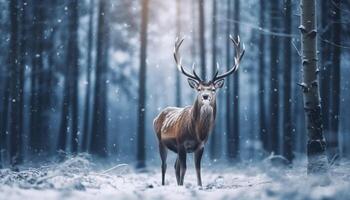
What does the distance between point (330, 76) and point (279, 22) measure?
2.95 meters

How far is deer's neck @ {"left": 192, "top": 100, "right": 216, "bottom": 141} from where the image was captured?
374 inches

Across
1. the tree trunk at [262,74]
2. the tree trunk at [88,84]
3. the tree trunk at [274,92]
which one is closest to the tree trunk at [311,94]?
the tree trunk at [274,92]

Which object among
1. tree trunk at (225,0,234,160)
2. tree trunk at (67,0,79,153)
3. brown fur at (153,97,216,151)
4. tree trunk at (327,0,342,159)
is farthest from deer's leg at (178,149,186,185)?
tree trunk at (67,0,79,153)

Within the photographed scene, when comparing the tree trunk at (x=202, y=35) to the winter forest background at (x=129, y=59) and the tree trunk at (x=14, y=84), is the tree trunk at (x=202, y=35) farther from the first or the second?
the tree trunk at (x=14, y=84)

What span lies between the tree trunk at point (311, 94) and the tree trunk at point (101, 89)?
11969mm

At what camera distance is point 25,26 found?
1900 cm

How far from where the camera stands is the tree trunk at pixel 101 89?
19.9 meters

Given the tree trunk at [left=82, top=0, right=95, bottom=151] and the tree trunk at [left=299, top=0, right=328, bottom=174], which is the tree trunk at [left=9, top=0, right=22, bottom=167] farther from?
the tree trunk at [left=299, top=0, right=328, bottom=174]

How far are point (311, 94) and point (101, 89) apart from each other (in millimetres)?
12926

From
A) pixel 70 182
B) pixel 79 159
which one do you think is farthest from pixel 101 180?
pixel 70 182

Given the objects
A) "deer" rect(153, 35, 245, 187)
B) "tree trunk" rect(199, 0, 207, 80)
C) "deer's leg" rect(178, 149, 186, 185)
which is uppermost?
"tree trunk" rect(199, 0, 207, 80)

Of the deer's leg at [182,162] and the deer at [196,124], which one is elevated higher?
the deer at [196,124]

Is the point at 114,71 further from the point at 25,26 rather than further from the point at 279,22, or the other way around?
the point at 279,22

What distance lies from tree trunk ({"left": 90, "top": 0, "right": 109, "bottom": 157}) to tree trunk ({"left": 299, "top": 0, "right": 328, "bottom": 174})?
12.0 metres
